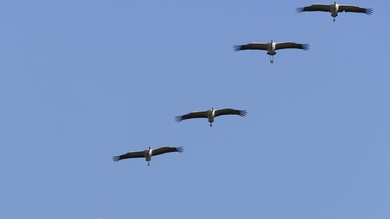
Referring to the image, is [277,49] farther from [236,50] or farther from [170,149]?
[170,149]

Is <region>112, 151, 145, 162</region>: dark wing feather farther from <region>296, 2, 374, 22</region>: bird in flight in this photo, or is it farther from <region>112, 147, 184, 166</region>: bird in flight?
<region>296, 2, 374, 22</region>: bird in flight

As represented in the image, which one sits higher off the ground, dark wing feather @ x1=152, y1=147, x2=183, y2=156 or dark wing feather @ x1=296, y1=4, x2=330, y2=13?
dark wing feather @ x1=296, y1=4, x2=330, y2=13

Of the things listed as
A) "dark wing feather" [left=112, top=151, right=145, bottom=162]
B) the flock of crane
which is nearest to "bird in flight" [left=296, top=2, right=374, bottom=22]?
the flock of crane

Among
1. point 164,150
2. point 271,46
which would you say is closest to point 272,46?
point 271,46

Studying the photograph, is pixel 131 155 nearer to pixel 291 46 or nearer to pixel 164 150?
pixel 164 150

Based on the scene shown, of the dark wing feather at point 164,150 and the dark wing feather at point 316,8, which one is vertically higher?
the dark wing feather at point 316,8

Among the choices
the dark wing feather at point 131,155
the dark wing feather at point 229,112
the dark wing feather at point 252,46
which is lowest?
the dark wing feather at point 131,155

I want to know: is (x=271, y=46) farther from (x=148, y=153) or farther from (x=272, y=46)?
(x=148, y=153)

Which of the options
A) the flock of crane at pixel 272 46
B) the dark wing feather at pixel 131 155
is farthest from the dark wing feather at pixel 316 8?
the dark wing feather at pixel 131 155

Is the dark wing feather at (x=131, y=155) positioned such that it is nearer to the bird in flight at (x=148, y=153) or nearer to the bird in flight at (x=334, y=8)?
the bird in flight at (x=148, y=153)

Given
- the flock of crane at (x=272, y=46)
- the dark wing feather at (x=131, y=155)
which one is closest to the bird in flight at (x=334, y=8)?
the flock of crane at (x=272, y=46)

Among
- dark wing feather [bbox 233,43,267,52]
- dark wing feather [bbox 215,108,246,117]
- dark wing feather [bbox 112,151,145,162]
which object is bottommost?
dark wing feather [bbox 112,151,145,162]

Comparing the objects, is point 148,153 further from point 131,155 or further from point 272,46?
point 272,46

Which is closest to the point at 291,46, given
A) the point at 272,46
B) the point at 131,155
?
the point at 272,46
